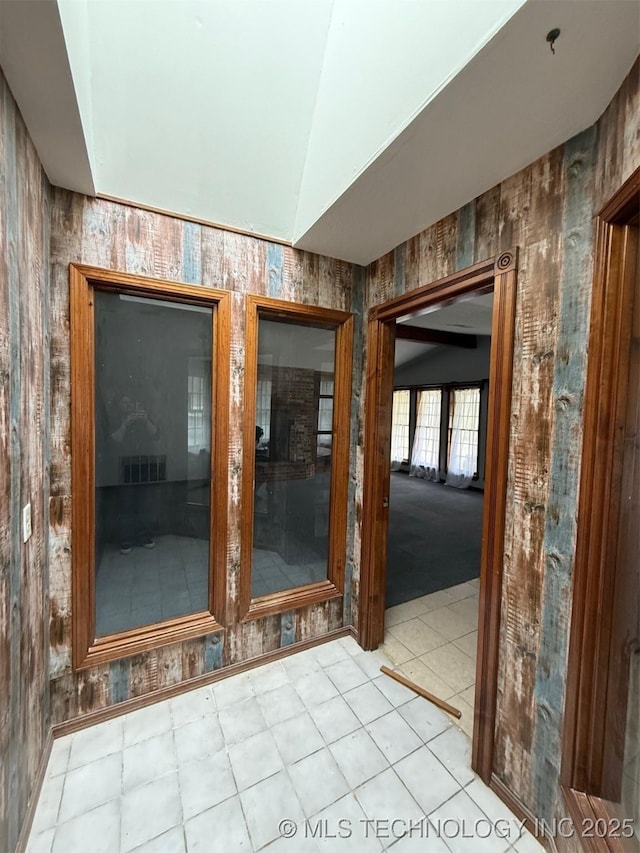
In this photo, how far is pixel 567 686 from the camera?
116cm

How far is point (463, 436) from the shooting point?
754 cm

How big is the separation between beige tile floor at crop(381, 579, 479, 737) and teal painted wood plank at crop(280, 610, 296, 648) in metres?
0.63

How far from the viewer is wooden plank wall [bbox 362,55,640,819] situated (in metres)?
1.14

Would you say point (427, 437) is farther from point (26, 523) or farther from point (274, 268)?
point (26, 523)

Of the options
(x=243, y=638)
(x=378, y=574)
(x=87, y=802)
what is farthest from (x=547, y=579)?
(x=87, y=802)

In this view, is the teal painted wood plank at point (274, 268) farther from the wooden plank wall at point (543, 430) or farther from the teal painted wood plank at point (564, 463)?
the teal painted wood plank at point (564, 463)

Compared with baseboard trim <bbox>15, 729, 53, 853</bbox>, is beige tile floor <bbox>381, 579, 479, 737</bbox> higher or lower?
lower

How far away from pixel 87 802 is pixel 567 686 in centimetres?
187

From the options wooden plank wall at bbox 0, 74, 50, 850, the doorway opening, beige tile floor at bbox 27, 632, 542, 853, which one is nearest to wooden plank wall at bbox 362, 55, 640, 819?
beige tile floor at bbox 27, 632, 542, 853

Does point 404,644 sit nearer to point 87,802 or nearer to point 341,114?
point 87,802

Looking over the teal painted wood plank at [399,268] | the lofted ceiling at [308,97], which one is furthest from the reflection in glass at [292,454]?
the lofted ceiling at [308,97]

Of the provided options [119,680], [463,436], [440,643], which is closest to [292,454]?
[119,680]

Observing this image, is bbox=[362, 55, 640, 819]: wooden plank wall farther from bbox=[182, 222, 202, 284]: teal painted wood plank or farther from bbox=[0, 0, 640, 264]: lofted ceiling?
bbox=[182, 222, 202, 284]: teal painted wood plank

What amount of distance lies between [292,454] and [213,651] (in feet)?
4.02
